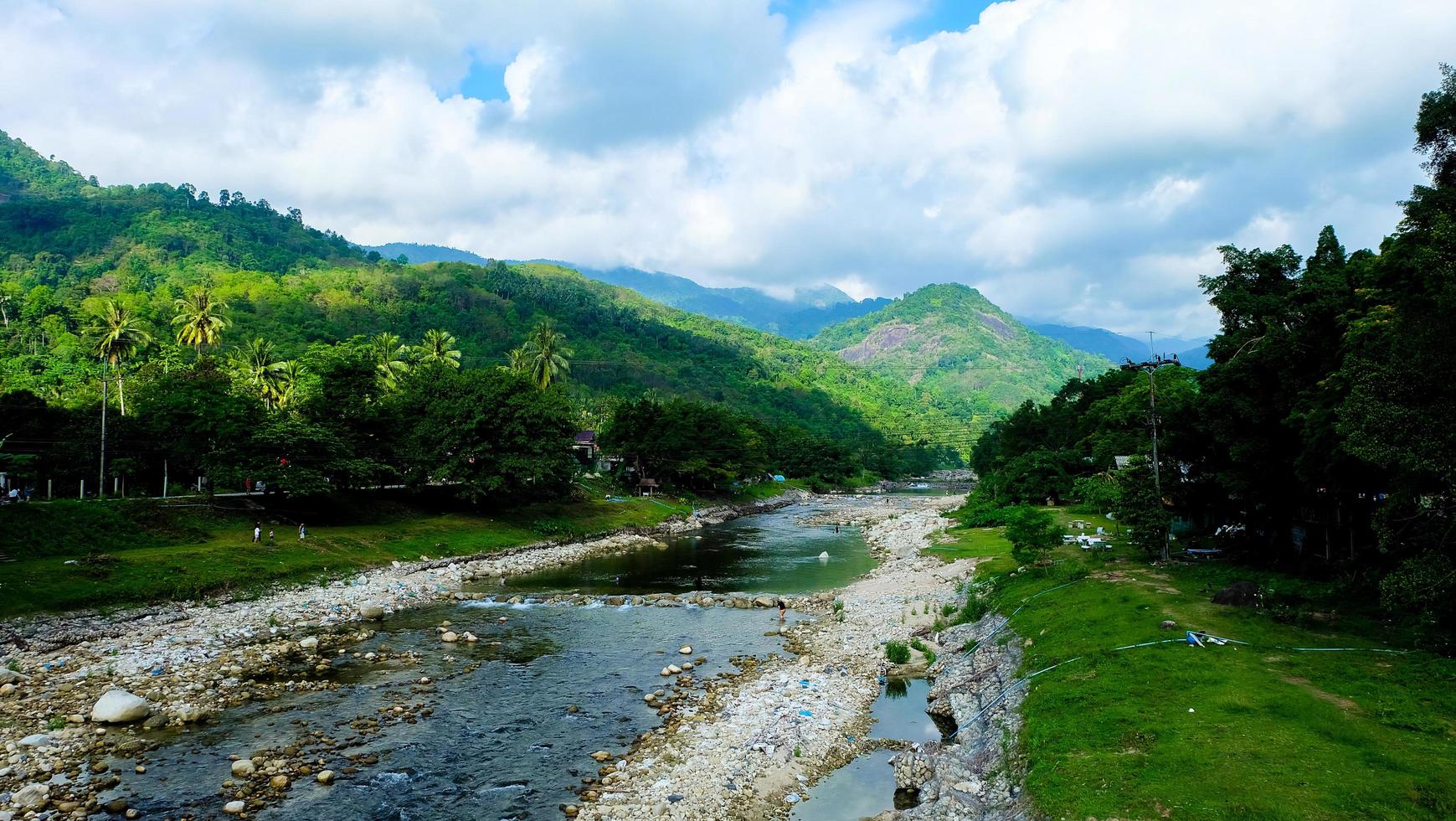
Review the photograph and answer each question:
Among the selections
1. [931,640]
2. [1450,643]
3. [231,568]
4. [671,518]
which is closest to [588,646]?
[931,640]

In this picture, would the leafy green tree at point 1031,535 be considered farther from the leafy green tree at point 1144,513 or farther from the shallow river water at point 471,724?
the shallow river water at point 471,724

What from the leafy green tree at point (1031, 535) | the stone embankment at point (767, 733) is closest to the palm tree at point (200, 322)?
the stone embankment at point (767, 733)

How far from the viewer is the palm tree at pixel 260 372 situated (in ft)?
260

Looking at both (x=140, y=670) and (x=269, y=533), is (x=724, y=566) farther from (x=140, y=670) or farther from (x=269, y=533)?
(x=140, y=670)

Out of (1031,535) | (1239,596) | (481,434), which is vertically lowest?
(1239,596)

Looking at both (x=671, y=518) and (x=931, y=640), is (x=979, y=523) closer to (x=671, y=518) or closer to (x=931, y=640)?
(x=671, y=518)

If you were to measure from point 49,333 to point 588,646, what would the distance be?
11743cm

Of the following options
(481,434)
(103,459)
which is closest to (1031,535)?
(481,434)

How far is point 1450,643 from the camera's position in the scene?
18.3 m

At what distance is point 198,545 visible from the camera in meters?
42.5

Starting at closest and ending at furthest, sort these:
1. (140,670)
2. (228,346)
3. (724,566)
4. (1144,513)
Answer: (140,670) → (1144,513) → (724,566) → (228,346)

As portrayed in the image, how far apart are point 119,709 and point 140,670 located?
17.7 ft

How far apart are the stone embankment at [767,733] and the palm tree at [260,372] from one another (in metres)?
66.5

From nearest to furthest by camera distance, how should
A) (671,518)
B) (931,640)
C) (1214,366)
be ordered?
(931,640), (1214,366), (671,518)
